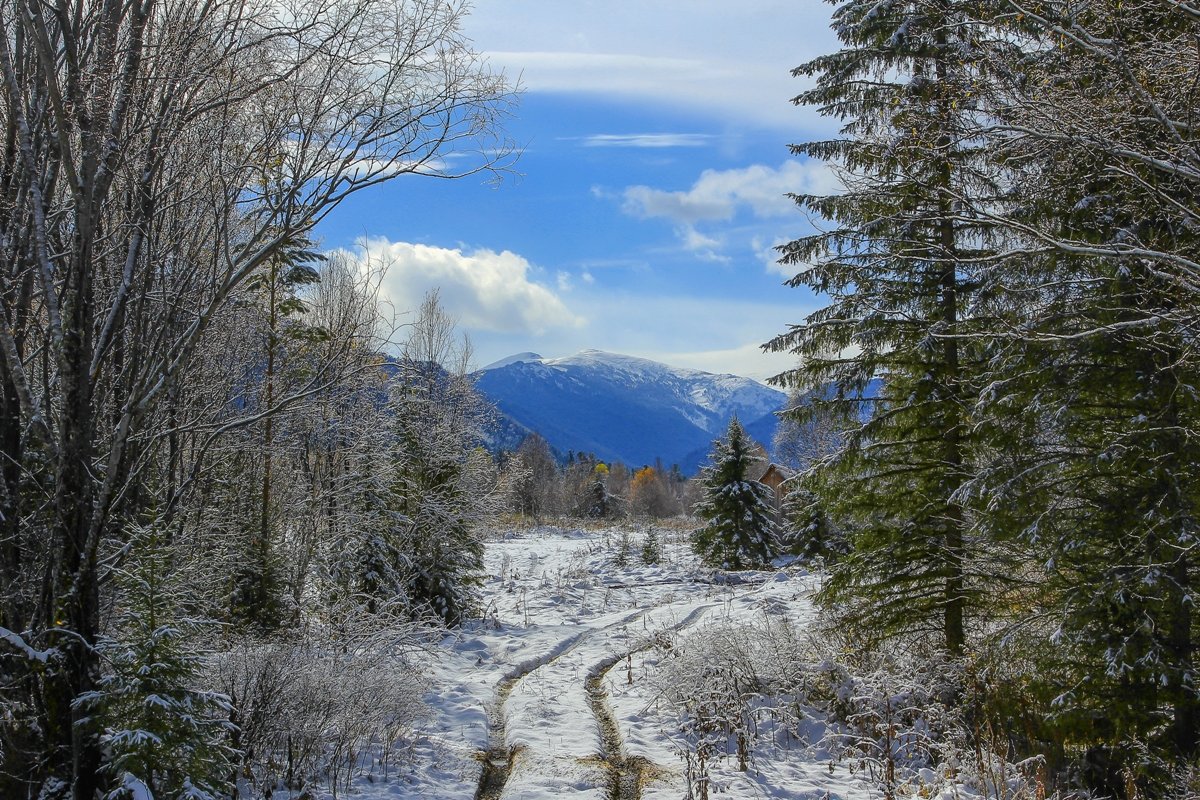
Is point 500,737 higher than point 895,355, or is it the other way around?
point 895,355

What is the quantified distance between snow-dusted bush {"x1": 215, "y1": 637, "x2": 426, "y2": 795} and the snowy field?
1.05 ft

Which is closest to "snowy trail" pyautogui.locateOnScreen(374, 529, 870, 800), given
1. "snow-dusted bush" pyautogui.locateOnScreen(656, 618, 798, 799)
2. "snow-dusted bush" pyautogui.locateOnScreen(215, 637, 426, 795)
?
"snow-dusted bush" pyautogui.locateOnScreen(656, 618, 798, 799)

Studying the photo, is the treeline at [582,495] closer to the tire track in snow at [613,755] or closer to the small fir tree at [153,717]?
the tire track in snow at [613,755]

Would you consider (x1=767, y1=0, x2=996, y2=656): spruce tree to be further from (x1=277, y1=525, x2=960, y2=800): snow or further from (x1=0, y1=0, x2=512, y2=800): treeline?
(x1=0, y1=0, x2=512, y2=800): treeline

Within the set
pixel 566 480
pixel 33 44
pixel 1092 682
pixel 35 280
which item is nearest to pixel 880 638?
pixel 1092 682

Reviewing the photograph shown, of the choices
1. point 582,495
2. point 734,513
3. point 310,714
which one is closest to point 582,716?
point 310,714

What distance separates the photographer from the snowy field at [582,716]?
694 cm

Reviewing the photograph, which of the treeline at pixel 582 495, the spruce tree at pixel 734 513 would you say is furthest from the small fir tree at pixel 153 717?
the treeline at pixel 582 495

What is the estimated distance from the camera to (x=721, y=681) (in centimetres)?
891

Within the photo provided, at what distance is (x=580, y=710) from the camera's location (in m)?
9.49

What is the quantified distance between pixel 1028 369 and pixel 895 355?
73.7 inches

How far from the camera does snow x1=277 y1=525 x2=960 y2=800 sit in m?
6.95

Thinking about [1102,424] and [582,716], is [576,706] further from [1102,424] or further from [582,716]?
[1102,424]

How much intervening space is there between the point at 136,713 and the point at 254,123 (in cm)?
446
